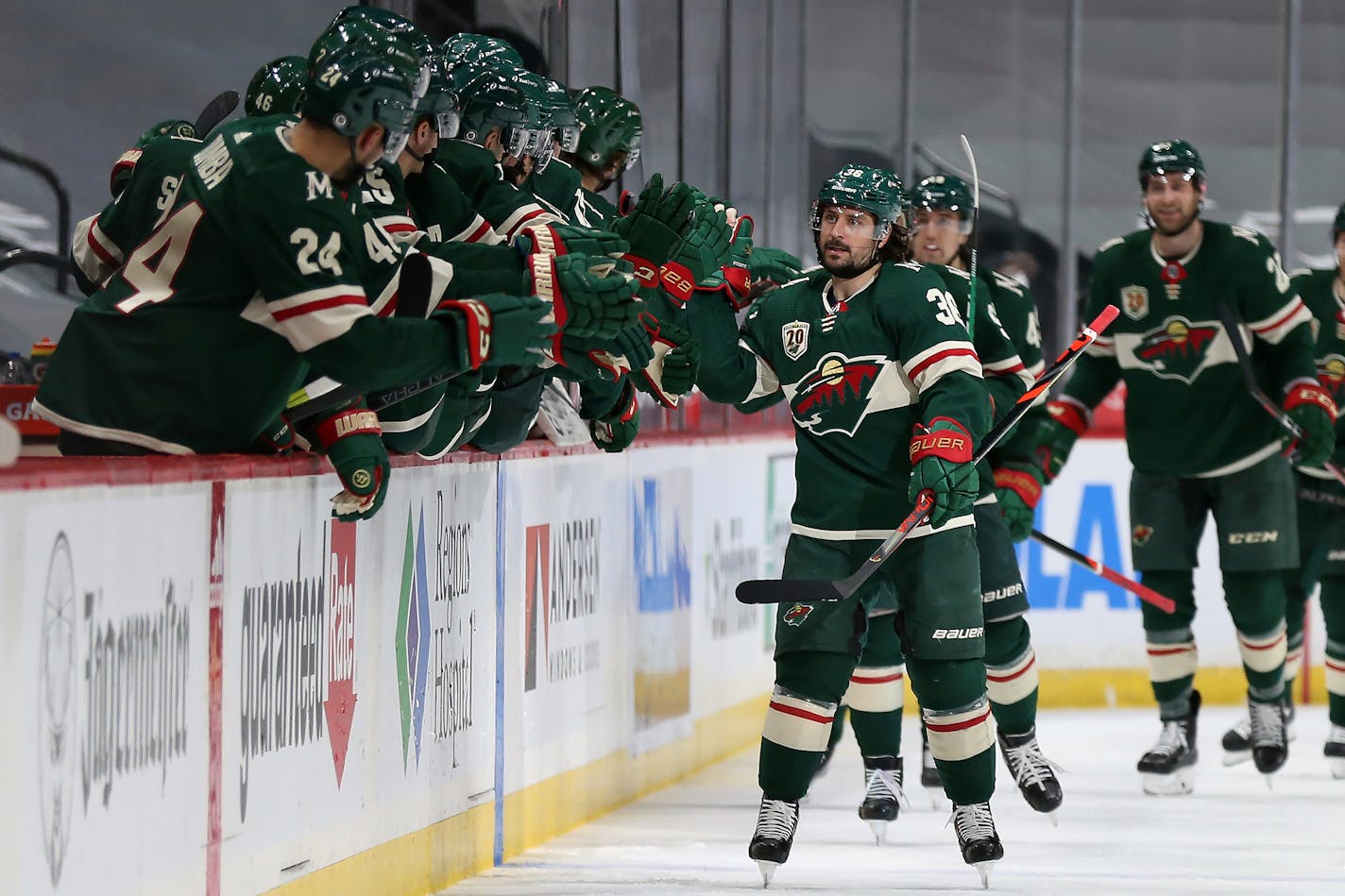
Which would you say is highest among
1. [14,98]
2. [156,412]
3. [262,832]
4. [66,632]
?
[14,98]

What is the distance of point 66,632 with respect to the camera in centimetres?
267

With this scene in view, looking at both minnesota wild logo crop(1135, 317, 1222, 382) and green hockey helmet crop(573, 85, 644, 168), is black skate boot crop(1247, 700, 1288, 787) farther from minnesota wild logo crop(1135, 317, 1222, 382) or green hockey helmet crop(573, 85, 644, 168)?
green hockey helmet crop(573, 85, 644, 168)

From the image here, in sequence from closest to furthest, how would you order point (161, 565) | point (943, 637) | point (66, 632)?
point (66, 632), point (161, 565), point (943, 637)

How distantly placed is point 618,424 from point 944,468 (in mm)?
882

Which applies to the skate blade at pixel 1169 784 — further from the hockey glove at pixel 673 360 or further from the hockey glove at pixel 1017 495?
the hockey glove at pixel 673 360

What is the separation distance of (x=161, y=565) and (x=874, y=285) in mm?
1804

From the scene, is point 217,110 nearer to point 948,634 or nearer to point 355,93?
point 355,93

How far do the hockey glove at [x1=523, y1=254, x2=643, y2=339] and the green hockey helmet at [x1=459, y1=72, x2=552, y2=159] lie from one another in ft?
1.96

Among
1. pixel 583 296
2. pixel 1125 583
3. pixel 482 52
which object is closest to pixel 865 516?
pixel 583 296

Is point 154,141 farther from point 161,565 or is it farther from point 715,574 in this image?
point 715,574

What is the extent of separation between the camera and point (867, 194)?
420cm

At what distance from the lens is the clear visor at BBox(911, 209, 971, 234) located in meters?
5.22

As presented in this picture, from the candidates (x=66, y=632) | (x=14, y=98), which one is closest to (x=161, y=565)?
(x=66, y=632)

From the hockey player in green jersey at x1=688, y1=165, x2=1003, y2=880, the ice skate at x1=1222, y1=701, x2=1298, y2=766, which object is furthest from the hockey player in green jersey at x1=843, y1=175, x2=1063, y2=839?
the ice skate at x1=1222, y1=701, x2=1298, y2=766
